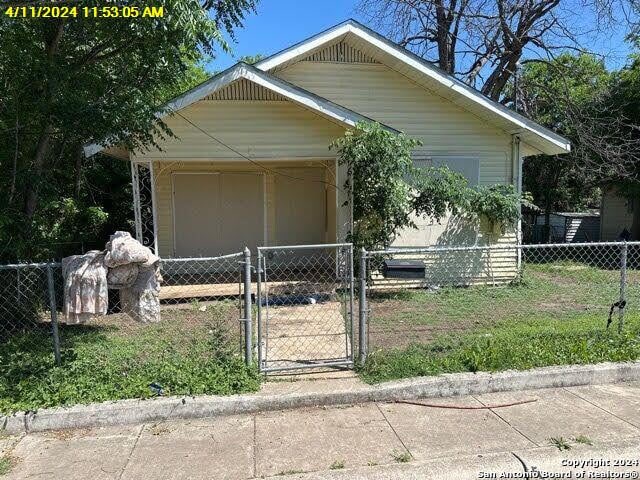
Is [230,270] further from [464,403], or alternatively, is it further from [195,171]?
[464,403]

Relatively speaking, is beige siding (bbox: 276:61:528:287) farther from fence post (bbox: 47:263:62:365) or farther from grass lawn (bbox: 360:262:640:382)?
fence post (bbox: 47:263:62:365)

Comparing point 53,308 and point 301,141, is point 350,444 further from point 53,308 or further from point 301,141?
point 301,141

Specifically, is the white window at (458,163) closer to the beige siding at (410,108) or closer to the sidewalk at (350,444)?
the beige siding at (410,108)

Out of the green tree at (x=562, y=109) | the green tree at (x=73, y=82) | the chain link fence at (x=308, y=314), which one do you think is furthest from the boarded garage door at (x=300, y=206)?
the green tree at (x=562, y=109)

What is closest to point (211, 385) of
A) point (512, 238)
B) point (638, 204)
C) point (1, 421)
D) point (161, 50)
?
point (1, 421)

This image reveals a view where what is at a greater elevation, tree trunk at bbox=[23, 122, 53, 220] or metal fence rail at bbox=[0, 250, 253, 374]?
tree trunk at bbox=[23, 122, 53, 220]

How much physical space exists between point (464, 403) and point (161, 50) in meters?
5.09

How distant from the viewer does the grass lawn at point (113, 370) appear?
393 centimetres

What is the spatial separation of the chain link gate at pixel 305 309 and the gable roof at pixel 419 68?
12.7 ft

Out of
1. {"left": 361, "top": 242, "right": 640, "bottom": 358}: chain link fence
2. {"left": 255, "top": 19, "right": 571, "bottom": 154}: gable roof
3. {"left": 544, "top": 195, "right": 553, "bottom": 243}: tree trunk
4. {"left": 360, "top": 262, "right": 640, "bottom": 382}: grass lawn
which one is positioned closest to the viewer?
{"left": 360, "top": 262, "right": 640, "bottom": 382}: grass lawn

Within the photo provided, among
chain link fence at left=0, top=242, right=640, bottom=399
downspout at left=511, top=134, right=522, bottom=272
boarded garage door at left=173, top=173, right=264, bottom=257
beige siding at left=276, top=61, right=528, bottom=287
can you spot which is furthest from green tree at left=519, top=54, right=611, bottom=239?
boarded garage door at left=173, top=173, right=264, bottom=257

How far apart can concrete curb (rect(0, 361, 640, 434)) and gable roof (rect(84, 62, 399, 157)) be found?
4865mm

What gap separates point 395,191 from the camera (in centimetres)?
777

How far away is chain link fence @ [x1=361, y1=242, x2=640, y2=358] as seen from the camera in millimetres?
5551
